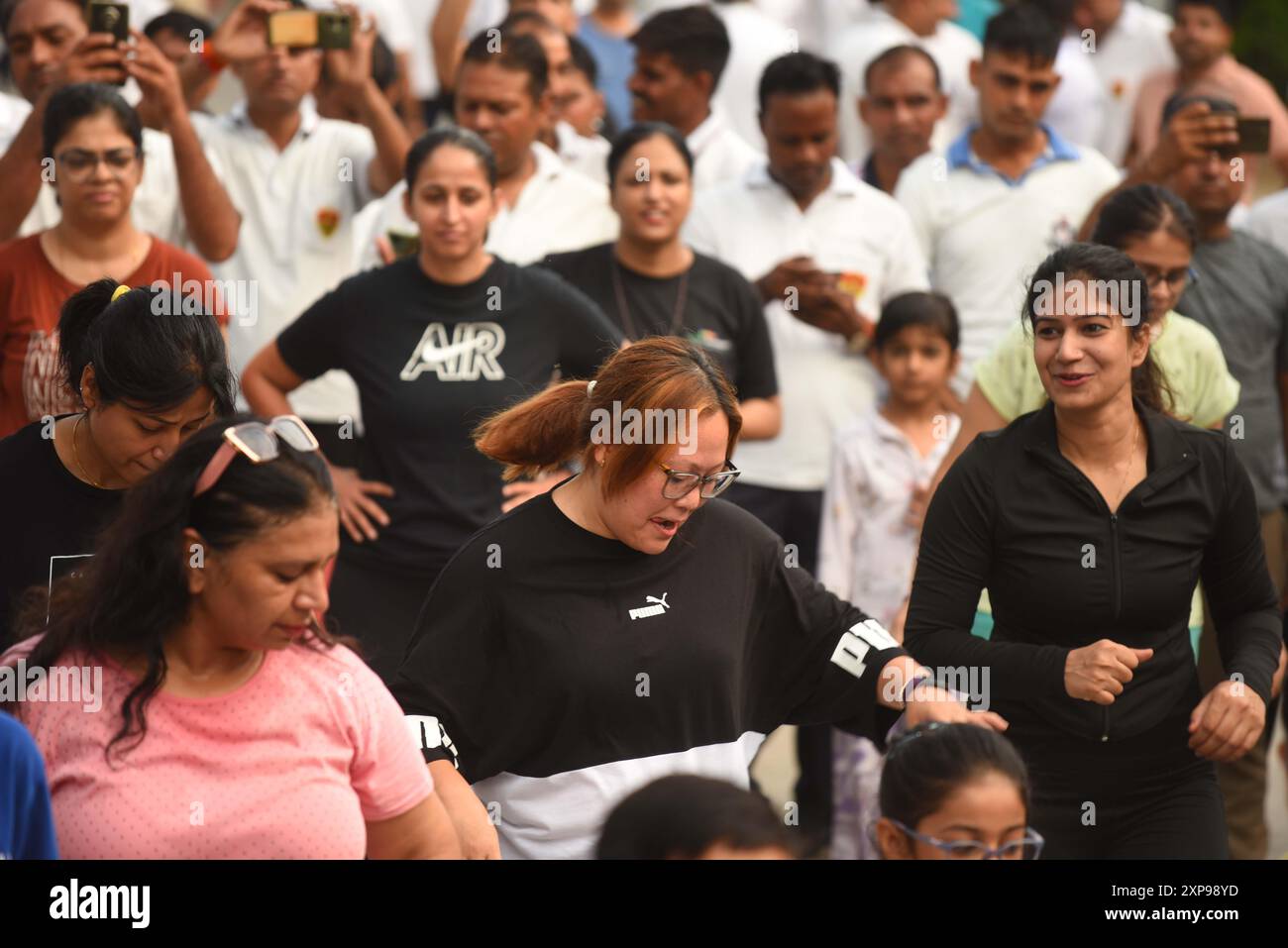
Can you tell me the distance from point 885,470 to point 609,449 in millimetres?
2559

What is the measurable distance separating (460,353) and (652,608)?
187 centimetres

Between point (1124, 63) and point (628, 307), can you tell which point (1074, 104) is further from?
point (628, 307)

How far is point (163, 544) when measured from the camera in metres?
3.03

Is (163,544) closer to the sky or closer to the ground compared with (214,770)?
closer to the sky

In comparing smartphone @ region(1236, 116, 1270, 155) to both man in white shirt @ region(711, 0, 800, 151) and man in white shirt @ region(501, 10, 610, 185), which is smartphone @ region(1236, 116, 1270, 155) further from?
man in white shirt @ region(711, 0, 800, 151)

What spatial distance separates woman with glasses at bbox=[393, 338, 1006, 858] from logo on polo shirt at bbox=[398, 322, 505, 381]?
61.4 inches

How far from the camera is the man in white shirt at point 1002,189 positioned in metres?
6.79

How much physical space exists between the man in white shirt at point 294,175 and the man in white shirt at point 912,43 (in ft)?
8.80

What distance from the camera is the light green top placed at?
15.5 ft

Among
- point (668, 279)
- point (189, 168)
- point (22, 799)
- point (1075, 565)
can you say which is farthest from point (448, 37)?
point (22, 799)
